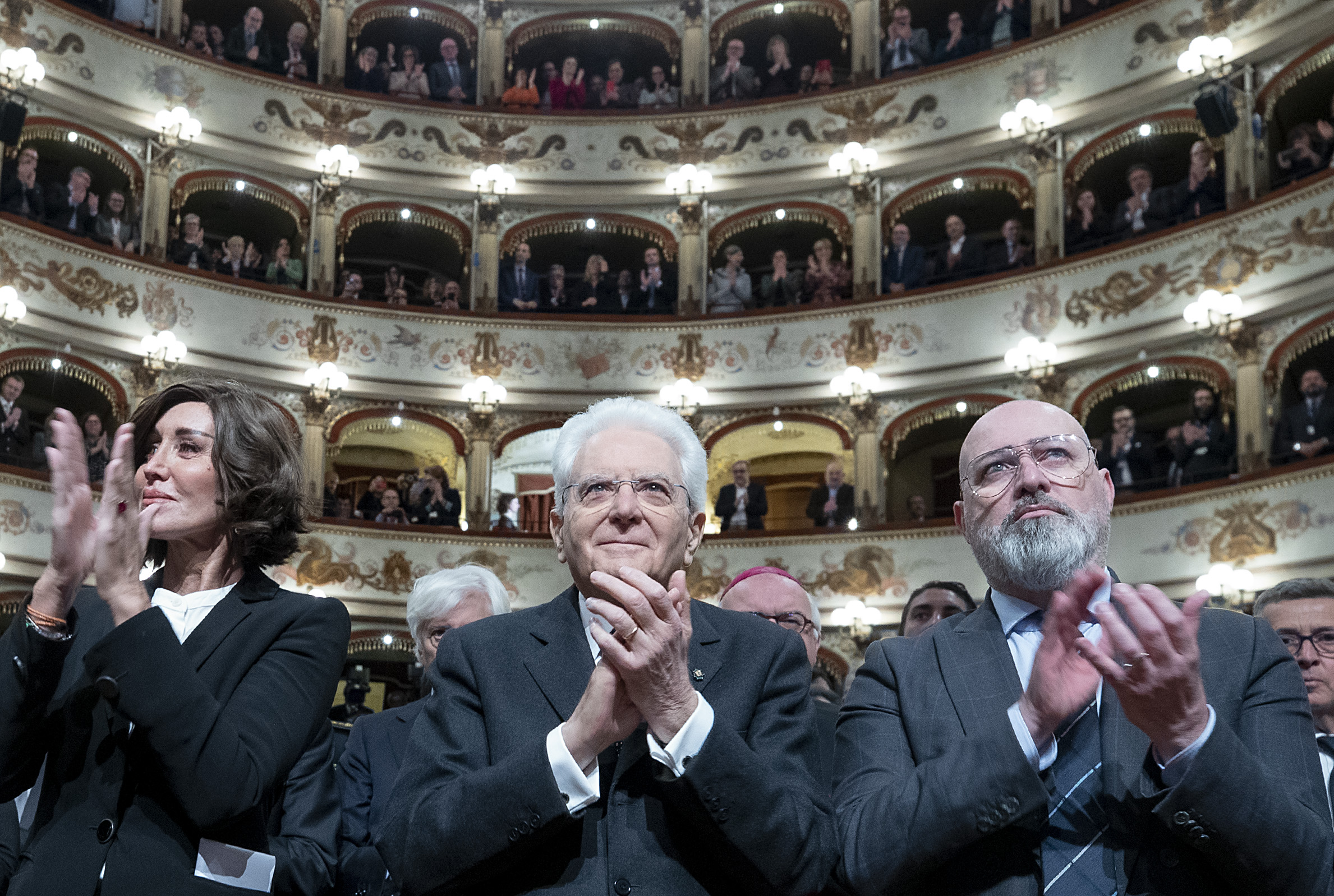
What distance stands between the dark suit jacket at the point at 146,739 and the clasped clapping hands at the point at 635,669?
0.62m

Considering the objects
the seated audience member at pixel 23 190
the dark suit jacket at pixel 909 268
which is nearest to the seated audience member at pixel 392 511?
the seated audience member at pixel 23 190

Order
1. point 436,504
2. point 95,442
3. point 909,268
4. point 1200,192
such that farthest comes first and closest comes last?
point 909,268, point 436,504, point 1200,192, point 95,442

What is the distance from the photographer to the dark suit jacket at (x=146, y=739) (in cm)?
236

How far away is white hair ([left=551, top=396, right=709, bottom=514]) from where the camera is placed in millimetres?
2750

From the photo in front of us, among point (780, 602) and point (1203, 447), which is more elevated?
point (1203, 447)

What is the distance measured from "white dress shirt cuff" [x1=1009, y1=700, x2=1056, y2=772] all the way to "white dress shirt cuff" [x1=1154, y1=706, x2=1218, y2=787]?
21cm

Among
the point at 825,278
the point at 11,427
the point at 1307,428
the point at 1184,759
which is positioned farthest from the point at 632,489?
the point at 825,278

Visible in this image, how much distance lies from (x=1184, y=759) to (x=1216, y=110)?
1564 cm

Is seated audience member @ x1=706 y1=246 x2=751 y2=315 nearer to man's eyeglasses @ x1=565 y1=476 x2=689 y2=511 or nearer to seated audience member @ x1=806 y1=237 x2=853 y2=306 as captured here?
seated audience member @ x1=806 y1=237 x2=853 y2=306

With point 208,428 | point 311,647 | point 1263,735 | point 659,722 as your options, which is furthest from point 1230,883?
point 208,428

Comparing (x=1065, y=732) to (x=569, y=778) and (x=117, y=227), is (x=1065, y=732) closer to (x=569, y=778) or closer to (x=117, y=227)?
(x=569, y=778)

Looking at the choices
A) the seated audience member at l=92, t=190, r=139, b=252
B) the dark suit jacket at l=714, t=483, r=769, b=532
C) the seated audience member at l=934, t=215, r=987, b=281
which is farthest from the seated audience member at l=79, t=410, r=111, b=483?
the seated audience member at l=934, t=215, r=987, b=281

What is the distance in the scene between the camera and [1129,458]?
16.0 m

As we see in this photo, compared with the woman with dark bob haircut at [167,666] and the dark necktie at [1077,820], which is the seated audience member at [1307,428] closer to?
the dark necktie at [1077,820]
